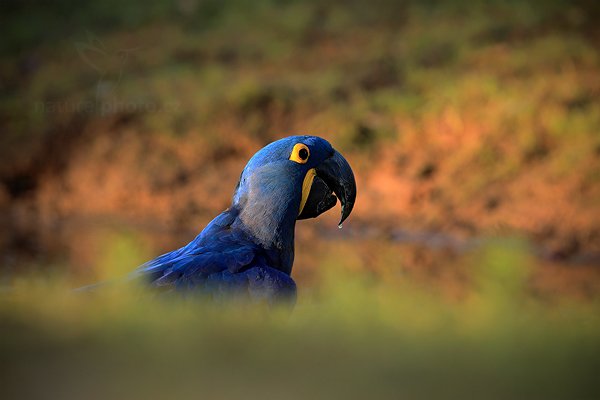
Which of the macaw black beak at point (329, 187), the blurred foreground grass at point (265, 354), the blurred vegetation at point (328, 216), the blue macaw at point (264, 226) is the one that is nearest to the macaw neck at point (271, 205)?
the blue macaw at point (264, 226)

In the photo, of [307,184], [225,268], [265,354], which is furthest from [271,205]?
[265,354]

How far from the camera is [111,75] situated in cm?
2403

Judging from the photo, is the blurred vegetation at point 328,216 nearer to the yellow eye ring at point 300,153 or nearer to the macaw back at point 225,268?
the macaw back at point 225,268

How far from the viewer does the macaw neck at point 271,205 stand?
484 centimetres

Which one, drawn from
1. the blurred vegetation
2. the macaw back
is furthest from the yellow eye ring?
the blurred vegetation

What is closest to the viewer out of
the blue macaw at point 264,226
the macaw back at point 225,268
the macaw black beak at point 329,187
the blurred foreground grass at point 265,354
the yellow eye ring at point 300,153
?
the blurred foreground grass at point 265,354

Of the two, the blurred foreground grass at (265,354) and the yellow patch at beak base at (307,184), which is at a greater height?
the yellow patch at beak base at (307,184)

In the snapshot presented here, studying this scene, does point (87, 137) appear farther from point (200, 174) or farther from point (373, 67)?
point (373, 67)

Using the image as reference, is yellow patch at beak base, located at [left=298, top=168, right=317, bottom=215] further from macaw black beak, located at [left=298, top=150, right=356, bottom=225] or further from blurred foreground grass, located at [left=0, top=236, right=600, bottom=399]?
blurred foreground grass, located at [left=0, top=236, right=600, bottom=399]

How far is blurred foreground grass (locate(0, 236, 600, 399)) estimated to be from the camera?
123cm

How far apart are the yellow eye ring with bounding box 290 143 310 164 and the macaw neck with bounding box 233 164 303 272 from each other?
10cm

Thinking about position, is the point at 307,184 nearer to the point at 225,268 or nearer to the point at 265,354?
the point at 225,268

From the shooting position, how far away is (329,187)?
17.7 ft

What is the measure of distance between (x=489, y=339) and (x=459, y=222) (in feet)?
45.1
